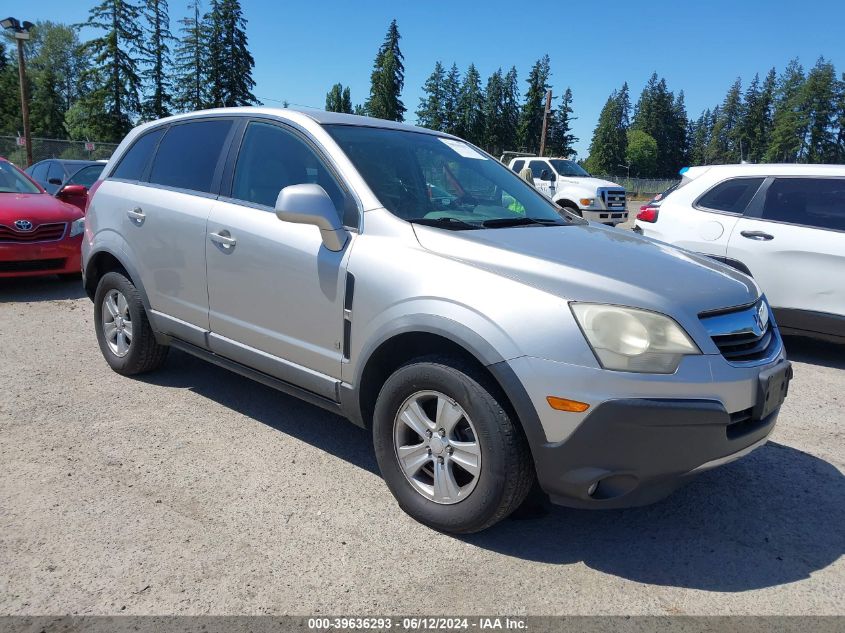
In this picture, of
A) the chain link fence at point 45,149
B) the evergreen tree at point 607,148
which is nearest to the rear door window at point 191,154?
the chain link fence at point 45,149

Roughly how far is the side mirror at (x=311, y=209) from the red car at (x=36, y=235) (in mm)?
5052

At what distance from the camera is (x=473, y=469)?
8.78 feet

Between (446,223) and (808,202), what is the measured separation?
4.52 metres

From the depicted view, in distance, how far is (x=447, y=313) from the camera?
268 cm

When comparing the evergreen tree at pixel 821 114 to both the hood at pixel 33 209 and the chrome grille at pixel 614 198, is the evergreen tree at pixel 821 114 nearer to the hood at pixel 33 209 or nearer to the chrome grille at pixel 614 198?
the chrome grille at pixel 614 198

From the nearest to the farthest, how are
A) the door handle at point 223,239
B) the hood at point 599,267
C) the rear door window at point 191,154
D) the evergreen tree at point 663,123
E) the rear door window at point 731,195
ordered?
the hood at point 599,267 < the door handle at point 223,239 < the rear door window at point 191,154 < the rear door window at point 731,195 < the evergreen tree at point 663,123

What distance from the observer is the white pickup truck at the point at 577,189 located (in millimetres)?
17875

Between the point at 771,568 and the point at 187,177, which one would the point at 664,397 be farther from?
the point at 187,177

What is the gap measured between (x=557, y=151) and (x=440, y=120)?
19.4 meters

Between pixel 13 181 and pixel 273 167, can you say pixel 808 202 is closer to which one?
pixel 273 167

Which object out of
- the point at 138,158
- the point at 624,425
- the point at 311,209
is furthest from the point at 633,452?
the point at 138,158

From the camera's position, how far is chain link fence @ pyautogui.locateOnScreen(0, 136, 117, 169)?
89.9 ft

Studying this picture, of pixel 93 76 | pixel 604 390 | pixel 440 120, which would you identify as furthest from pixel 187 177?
pixel 440 120

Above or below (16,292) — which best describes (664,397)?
above
